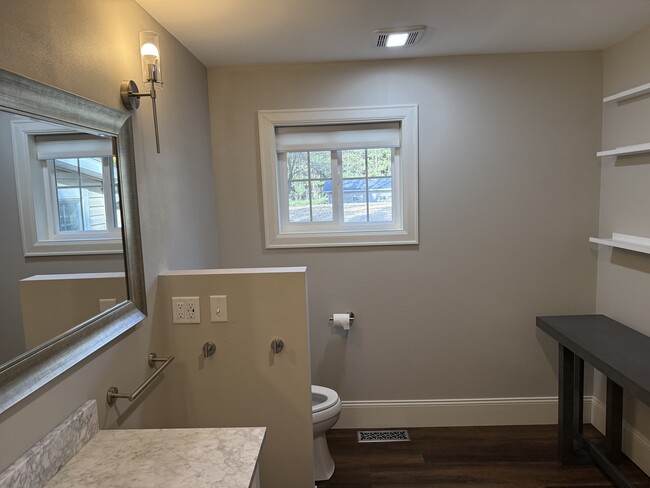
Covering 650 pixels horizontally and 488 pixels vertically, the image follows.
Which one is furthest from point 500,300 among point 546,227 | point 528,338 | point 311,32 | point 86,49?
point 86,49

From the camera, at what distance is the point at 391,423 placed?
117 inches

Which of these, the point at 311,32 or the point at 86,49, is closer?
the point at 86,49

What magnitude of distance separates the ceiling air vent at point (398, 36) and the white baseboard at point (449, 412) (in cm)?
220

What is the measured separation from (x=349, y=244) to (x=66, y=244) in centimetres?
182

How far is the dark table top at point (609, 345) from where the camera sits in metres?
1.88

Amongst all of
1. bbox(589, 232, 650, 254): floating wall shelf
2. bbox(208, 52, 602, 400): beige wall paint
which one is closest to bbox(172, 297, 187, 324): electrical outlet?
bbox(208, 52, 602, 400): beige wall paint

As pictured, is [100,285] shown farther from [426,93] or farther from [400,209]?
[426,93]

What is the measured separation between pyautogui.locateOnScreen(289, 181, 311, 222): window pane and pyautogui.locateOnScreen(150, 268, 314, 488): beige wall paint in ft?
3.62

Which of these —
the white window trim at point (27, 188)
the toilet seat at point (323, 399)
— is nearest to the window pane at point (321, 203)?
the toilet seat at point (323, 399)

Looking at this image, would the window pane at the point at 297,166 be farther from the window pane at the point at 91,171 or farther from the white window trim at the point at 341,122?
the window pane at the point at 91,171

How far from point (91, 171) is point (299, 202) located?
166cm

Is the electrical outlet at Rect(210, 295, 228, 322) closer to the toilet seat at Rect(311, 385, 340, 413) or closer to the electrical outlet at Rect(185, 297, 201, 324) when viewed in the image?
the electrical outlet at Rect(185, 297, 201, 324)

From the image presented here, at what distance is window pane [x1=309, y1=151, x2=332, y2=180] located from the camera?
2.97 meters

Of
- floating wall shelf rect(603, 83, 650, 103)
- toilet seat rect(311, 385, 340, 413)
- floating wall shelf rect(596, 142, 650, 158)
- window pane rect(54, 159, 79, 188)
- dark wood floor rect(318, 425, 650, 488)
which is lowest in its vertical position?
dark wood floor rect(318, 425, 650, 488)
